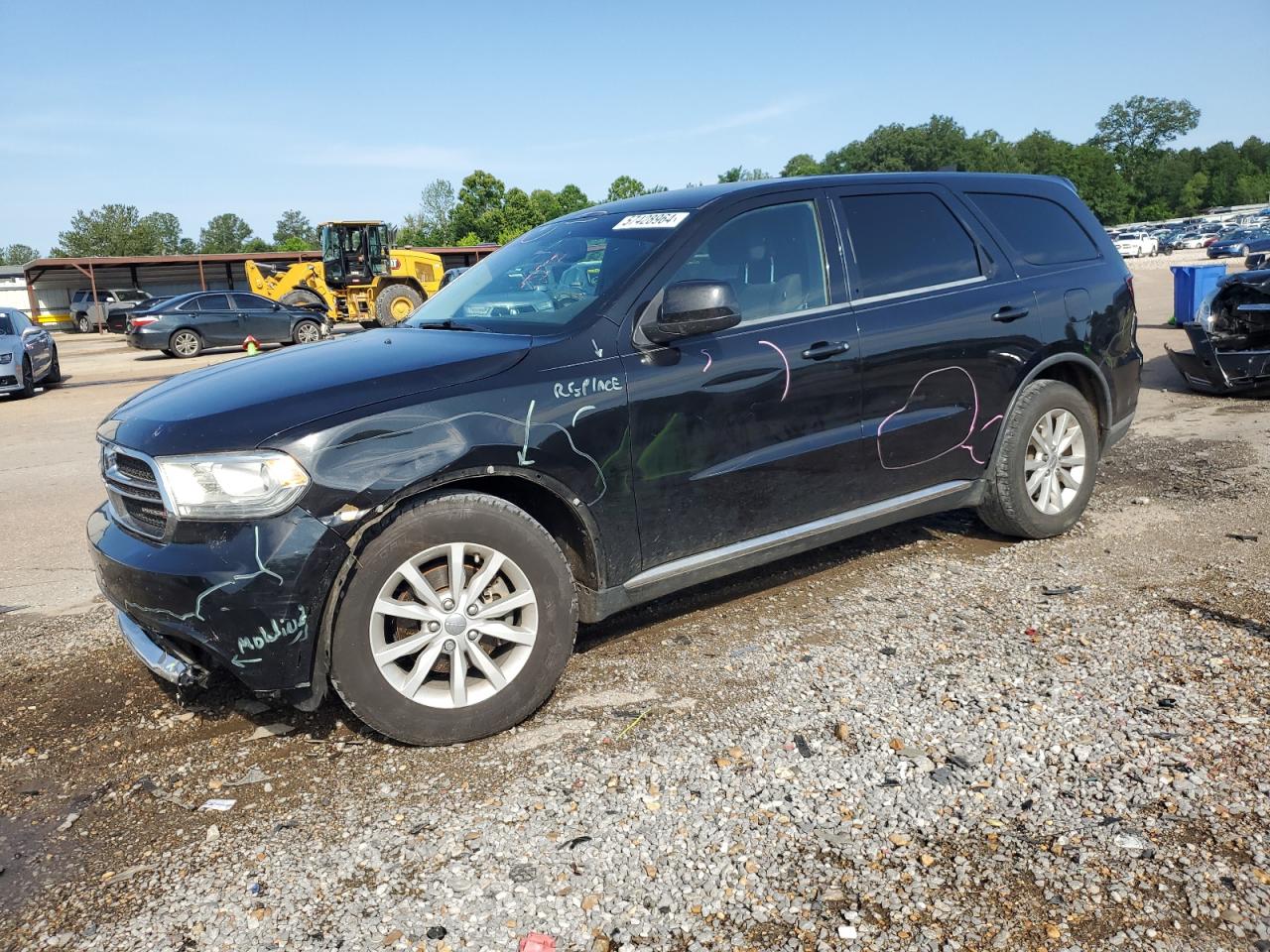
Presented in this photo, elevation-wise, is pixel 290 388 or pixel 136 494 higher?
pixel 290 388

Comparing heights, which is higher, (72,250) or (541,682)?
(72,250)

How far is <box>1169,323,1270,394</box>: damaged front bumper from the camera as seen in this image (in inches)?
356

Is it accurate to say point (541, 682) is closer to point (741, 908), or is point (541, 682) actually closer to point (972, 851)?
point (741, 908)

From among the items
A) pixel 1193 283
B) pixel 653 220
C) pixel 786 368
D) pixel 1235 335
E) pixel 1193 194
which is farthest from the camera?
pixel 1193 194

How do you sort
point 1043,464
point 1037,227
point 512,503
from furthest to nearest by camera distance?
point 1037,227 → point 1043,464 → point 512,503

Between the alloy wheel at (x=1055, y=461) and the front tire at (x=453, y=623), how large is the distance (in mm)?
2892

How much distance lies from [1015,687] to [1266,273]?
25.4 feet

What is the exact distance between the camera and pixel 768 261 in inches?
162

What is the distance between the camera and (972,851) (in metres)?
2.61

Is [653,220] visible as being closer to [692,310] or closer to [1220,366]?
[692,310]

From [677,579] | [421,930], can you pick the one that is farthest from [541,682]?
[421,930]

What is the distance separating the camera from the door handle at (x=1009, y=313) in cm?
476

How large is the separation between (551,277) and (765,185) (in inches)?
41.0

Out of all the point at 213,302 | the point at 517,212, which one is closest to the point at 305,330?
the point at 213,302
